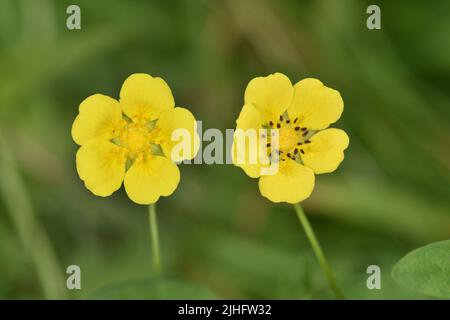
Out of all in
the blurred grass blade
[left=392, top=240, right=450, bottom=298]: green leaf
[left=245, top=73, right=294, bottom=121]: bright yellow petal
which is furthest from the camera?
the blurred grass blade

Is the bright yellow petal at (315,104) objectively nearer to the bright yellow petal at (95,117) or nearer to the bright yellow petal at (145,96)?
the bright yellow petal at (145,96)

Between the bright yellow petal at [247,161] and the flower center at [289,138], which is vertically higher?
the flower center at [289,138]

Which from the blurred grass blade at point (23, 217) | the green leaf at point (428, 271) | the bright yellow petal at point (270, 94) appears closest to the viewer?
the green leaf at point (428, 271)

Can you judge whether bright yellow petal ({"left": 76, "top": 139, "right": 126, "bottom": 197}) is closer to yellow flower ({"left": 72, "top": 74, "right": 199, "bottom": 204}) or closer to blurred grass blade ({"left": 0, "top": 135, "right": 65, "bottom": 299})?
yellow flower ({"left": 72, "top": 74, "right": 199, "bottom": 204})

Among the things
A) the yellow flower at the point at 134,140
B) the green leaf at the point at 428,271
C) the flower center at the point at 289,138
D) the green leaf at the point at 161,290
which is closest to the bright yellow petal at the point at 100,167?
the yellow flower at the point at 134,140

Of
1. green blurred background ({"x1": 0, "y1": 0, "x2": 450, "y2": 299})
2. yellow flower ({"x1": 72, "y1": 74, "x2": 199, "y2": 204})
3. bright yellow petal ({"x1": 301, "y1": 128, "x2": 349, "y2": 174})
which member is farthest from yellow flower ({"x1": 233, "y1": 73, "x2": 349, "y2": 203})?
green blurred background ({"x1": 0, "y1": 0, "x2": 450, "y2": 299})
